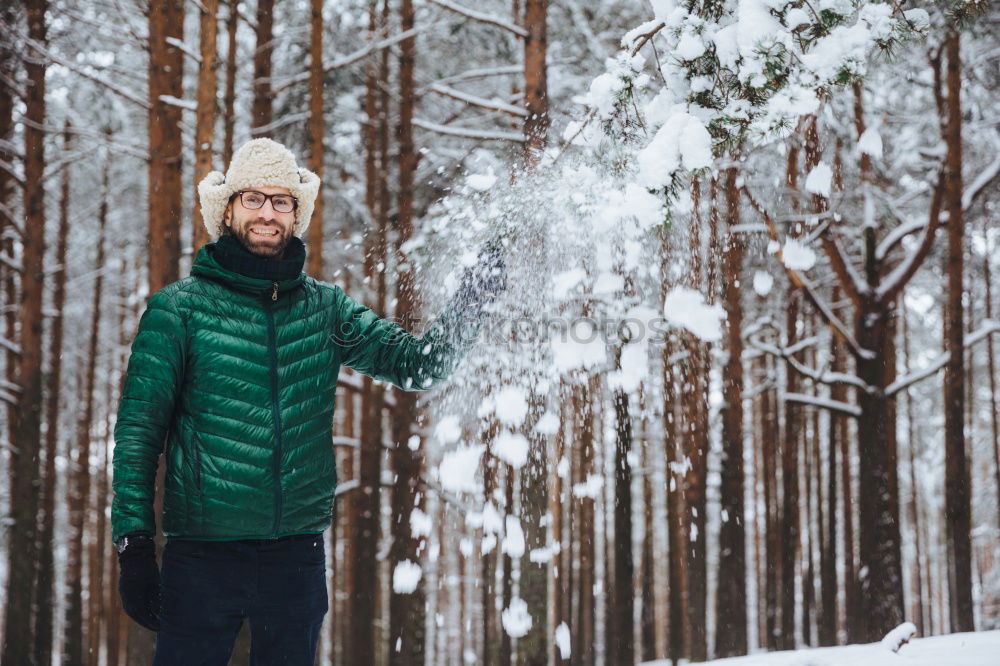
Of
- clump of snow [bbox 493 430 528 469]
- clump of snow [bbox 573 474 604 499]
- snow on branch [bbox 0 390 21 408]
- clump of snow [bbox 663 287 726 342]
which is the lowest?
clump of snow [bbox 573 474 604 499]

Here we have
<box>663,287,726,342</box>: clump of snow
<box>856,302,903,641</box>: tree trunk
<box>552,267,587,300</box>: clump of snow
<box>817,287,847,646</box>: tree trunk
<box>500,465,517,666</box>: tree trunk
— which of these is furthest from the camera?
<box>817,287,847,646</box>: tree trunk

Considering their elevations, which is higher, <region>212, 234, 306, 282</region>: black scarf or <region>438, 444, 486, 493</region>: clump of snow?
<region>212, 234, 306, 282</region>: black scarf

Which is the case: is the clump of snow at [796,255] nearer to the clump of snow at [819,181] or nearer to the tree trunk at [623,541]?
the clump of snow at [819,181]

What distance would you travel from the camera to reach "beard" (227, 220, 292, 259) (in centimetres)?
244

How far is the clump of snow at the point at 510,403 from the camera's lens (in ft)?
20.4

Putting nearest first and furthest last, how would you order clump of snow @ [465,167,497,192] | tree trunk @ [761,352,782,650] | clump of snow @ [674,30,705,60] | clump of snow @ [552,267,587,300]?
clump of snow @ [674,30,705,60], clump of snow @ [465,167,497,192], clump of snow @ [552,267,587,300], tree trunk @ [761,352,782,650]

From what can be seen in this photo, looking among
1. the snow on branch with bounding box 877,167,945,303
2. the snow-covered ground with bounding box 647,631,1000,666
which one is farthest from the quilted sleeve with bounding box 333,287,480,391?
the snow on branch with bounding box 877,167,945,303

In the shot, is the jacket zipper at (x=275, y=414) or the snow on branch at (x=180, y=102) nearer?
the jacket zipper at (x=275, y=414)

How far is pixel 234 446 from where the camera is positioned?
225 cm

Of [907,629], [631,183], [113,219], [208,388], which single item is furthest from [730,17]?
[113,219]

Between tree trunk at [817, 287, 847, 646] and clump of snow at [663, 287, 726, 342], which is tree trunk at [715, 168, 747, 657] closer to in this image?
tree trunk at [817, 287, 847, 646]

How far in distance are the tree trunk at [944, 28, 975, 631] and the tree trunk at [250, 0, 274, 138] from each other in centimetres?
823

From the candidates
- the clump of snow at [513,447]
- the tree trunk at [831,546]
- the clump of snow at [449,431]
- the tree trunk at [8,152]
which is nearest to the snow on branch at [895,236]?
the clump of snow at [513,447]

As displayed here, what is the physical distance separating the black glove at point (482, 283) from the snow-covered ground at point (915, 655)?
2.47 meters
